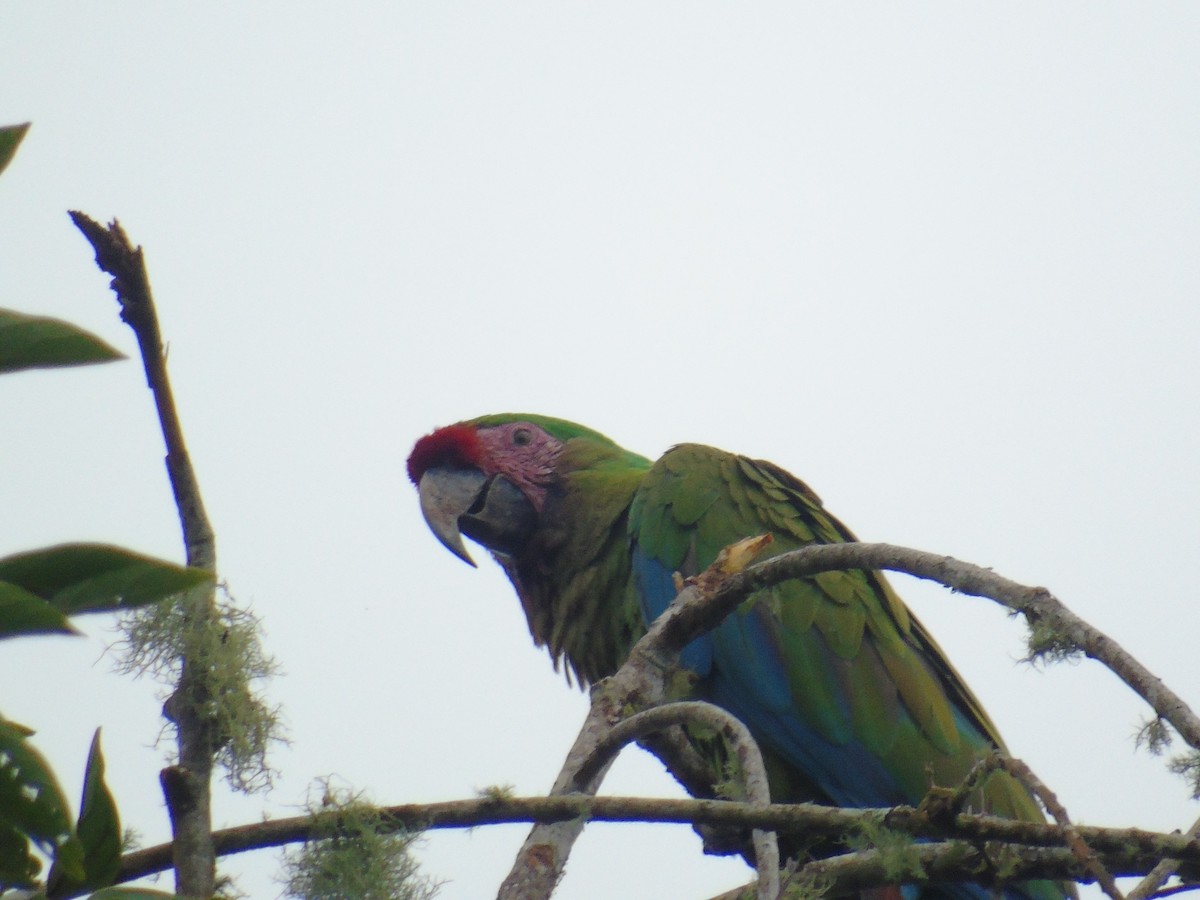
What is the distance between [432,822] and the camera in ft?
4.72

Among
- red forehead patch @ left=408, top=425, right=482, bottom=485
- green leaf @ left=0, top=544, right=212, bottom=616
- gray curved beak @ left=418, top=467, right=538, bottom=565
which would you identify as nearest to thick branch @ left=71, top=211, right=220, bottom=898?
green leaf @ left=0, top=544, right=212, bottom=616

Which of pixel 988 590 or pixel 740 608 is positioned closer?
pixel 988 590

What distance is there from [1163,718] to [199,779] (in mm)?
1101

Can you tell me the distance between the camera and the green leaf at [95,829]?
107 centimetres

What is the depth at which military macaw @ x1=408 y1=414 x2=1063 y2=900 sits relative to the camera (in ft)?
11.1

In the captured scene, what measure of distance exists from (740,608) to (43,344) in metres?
2.57

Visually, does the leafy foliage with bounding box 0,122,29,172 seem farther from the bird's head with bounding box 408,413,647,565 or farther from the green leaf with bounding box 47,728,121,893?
the bird's head with bounding box 408,413,647,565

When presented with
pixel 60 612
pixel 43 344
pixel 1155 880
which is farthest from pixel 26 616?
pixel 1155 880

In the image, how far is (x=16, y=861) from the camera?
105cm

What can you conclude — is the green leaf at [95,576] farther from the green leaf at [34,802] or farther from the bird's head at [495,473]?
the bird's head at [495,473]

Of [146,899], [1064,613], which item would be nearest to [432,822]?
[146,899]

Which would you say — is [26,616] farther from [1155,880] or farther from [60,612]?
[1155,880]

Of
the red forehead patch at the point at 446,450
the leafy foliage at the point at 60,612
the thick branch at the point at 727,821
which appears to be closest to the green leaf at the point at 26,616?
the leafy foliage at the point at 60,612

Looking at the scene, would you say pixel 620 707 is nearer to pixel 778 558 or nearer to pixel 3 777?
pixel 778 558
